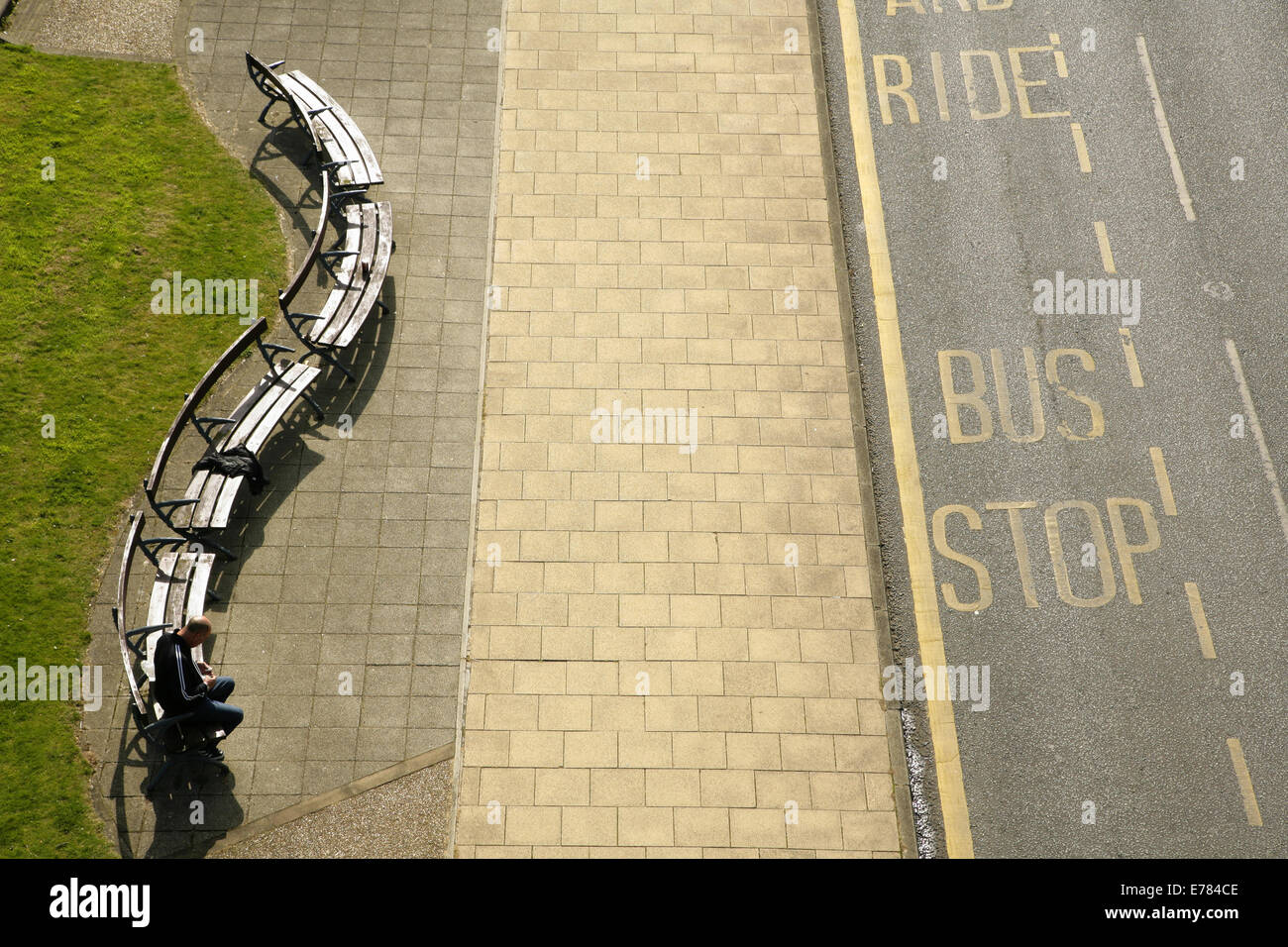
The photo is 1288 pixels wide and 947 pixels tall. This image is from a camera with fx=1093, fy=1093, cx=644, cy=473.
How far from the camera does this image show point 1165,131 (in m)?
13.6

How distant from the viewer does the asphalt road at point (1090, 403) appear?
979 cm

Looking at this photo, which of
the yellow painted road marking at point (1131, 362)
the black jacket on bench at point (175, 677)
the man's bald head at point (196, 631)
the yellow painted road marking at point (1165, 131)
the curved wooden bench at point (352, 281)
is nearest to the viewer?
the black jacket on bench at point (175, 677)

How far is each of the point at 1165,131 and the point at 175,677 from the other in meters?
12.8

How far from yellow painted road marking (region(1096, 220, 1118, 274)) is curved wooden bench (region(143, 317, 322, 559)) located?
884 centimetres

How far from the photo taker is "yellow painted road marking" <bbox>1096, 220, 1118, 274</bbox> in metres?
12.5

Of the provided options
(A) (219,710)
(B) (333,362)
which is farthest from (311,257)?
(A) (219,710)

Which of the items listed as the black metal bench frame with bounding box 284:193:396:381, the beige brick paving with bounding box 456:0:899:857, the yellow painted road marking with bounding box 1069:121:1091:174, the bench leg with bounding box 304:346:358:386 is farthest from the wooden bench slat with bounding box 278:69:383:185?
the yellow painted road marking with bounding box 1069:121:1091:174

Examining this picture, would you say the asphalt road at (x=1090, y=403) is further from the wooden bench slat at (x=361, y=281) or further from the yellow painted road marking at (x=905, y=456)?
the wooden bench slat at (x=361, y=281)

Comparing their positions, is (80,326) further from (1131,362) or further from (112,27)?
(1131,362)

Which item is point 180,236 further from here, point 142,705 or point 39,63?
point 142,705

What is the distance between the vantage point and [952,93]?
1391 cm

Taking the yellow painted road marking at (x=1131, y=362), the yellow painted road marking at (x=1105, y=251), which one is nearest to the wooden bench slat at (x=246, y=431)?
the yellow painted road marking at (x=1131, y=362)

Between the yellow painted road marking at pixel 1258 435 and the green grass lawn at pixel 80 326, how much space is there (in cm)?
1048

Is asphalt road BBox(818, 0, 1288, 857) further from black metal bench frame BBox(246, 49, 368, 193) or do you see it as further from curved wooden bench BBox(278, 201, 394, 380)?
black metal bench frame BBox(246, 49, 368, 193)
